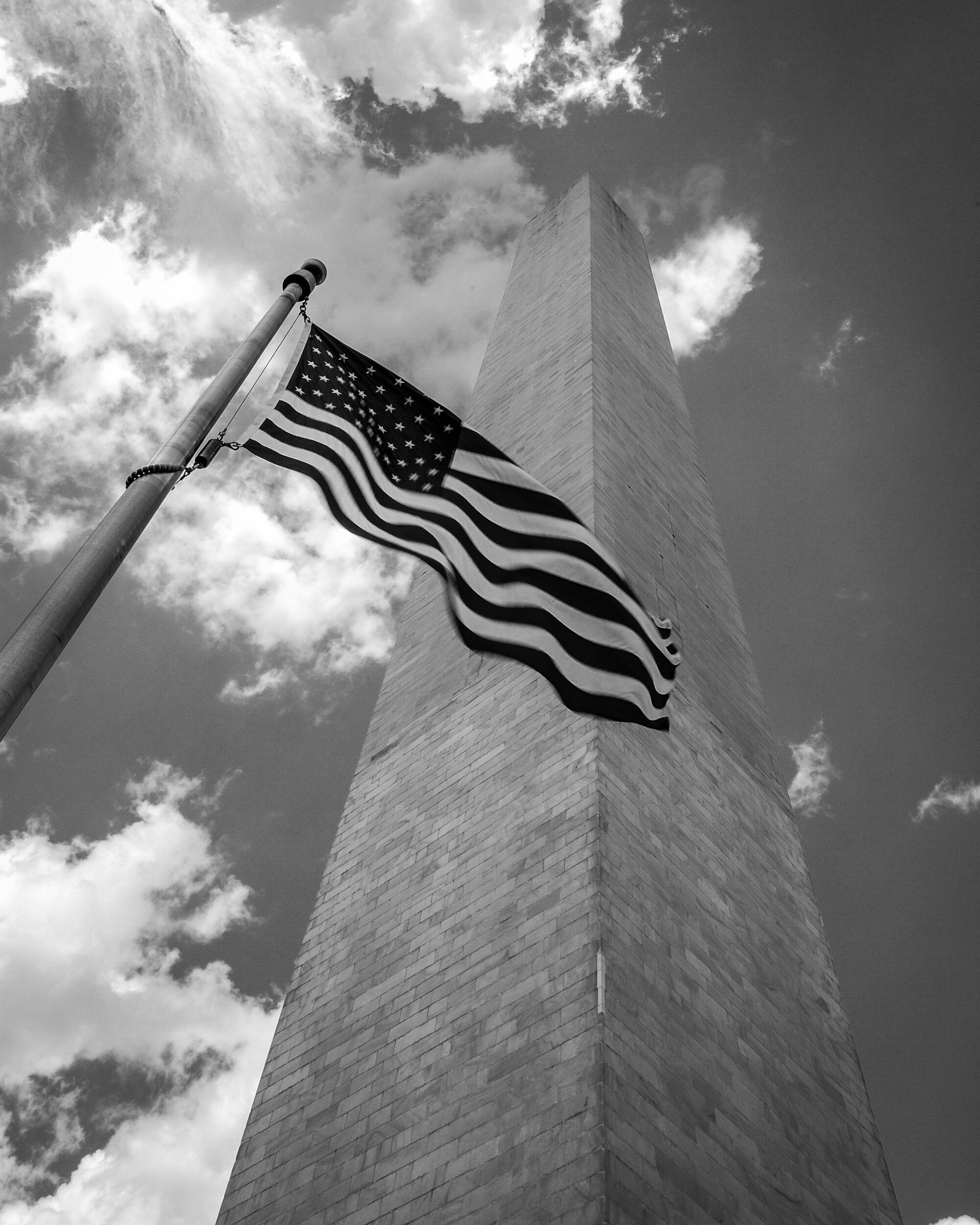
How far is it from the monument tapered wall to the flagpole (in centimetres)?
502

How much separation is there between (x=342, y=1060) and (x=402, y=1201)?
2.14m

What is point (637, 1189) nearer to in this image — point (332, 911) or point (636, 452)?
point (332, 911)

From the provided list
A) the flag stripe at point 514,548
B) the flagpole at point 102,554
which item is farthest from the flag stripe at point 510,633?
the flagpole at point 102,554

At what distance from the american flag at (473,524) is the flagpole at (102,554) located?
63 centimetres

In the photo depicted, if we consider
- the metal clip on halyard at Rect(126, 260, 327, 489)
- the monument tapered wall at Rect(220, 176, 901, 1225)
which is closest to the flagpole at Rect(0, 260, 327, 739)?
the metal clip on halyard at Rect(126, 260, 327, 489)

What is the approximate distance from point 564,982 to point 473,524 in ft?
12.8

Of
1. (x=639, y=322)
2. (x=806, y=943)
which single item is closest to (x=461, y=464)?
(x=806, y=943)

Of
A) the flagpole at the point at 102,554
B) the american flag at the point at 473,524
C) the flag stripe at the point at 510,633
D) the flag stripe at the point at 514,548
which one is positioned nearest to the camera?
the flagpole at the point at 102,554

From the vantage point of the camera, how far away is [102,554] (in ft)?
23.7

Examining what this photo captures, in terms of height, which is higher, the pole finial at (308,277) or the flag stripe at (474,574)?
the pole finial at (308,277)

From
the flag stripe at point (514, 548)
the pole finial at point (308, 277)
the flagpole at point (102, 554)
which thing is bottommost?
the flagpole at point (102, 554)

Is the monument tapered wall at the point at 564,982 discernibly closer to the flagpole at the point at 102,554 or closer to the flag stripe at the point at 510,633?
the flag stripe at the point at 510,633

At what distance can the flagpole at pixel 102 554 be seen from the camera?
20.6ft

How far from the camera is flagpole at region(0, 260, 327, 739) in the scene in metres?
6.29
